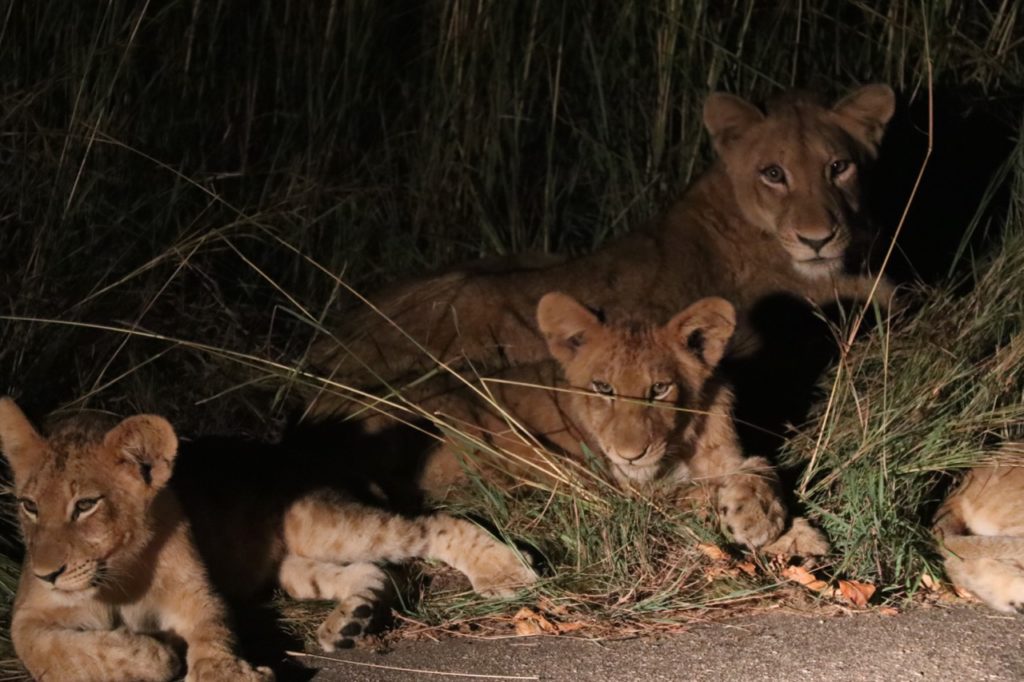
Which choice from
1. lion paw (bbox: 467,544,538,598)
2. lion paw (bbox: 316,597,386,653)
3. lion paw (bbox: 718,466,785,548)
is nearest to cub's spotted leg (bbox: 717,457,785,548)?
lion paw (bbox: 718,466,785,548)

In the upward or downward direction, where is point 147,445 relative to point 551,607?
upward

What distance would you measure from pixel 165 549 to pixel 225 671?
0.41 metres

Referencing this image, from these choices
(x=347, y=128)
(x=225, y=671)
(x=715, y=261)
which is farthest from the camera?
(x=347, y=128)

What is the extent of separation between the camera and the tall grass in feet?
16.5

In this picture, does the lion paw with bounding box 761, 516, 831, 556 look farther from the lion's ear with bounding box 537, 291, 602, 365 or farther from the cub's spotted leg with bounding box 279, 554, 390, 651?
the cub's spotted leg with bounding box 279, 554, 390, 651

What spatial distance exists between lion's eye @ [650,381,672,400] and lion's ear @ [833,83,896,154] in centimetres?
148

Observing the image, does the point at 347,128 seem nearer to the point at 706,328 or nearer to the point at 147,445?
the point at 706,328

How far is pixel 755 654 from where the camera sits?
3.34m

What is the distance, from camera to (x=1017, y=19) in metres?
5.96

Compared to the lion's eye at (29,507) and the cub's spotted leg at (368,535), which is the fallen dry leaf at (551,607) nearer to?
the cub's spotted leg at (368,535)

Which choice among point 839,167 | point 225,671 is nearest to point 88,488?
point 225,671

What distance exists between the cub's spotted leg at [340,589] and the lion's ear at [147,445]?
19.7 inches

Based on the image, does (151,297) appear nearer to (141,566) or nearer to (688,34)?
(141,566)

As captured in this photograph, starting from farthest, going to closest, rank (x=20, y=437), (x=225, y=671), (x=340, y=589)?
(x=340, y=589) → (x=20, y=437) → (x=225, y=671)
